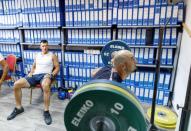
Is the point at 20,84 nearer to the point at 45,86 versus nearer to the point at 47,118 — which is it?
the point at 45,86

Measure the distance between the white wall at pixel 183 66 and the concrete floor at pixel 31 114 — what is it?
507 mm

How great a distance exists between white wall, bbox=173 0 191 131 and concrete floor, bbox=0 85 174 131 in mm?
507

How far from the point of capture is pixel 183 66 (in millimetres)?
2273

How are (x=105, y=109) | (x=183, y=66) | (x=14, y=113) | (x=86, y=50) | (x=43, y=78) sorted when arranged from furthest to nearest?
(x=86, y=50), (x=43, y=78), (x=14, y=113), (x=183, y=66), (x=105, y=109)

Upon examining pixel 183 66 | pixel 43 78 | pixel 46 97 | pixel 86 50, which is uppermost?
pixel 86 50

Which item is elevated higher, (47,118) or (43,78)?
(43,78)

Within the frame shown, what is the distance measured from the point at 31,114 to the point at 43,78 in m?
0.52

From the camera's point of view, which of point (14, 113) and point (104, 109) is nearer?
point (104, 109)

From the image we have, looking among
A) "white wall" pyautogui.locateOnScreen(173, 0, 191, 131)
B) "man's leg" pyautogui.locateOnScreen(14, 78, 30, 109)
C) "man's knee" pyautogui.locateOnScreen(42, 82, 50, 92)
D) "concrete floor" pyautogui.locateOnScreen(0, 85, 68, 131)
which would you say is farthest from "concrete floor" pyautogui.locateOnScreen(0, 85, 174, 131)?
"white wall" pyautogui.locateOnScreen(173, 0, 191, 131)

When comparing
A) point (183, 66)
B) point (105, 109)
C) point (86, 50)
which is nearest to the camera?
point (105, 109)

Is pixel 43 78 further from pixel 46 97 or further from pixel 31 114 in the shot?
pixel 31 114

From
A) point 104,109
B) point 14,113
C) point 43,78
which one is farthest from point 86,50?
point 104,109

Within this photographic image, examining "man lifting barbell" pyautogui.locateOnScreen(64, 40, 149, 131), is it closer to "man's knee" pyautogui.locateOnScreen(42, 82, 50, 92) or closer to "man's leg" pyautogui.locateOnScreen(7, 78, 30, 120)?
"man's knee" pyautogui.locateOnScreen(42, 82, 50, 92)

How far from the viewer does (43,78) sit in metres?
2.66
